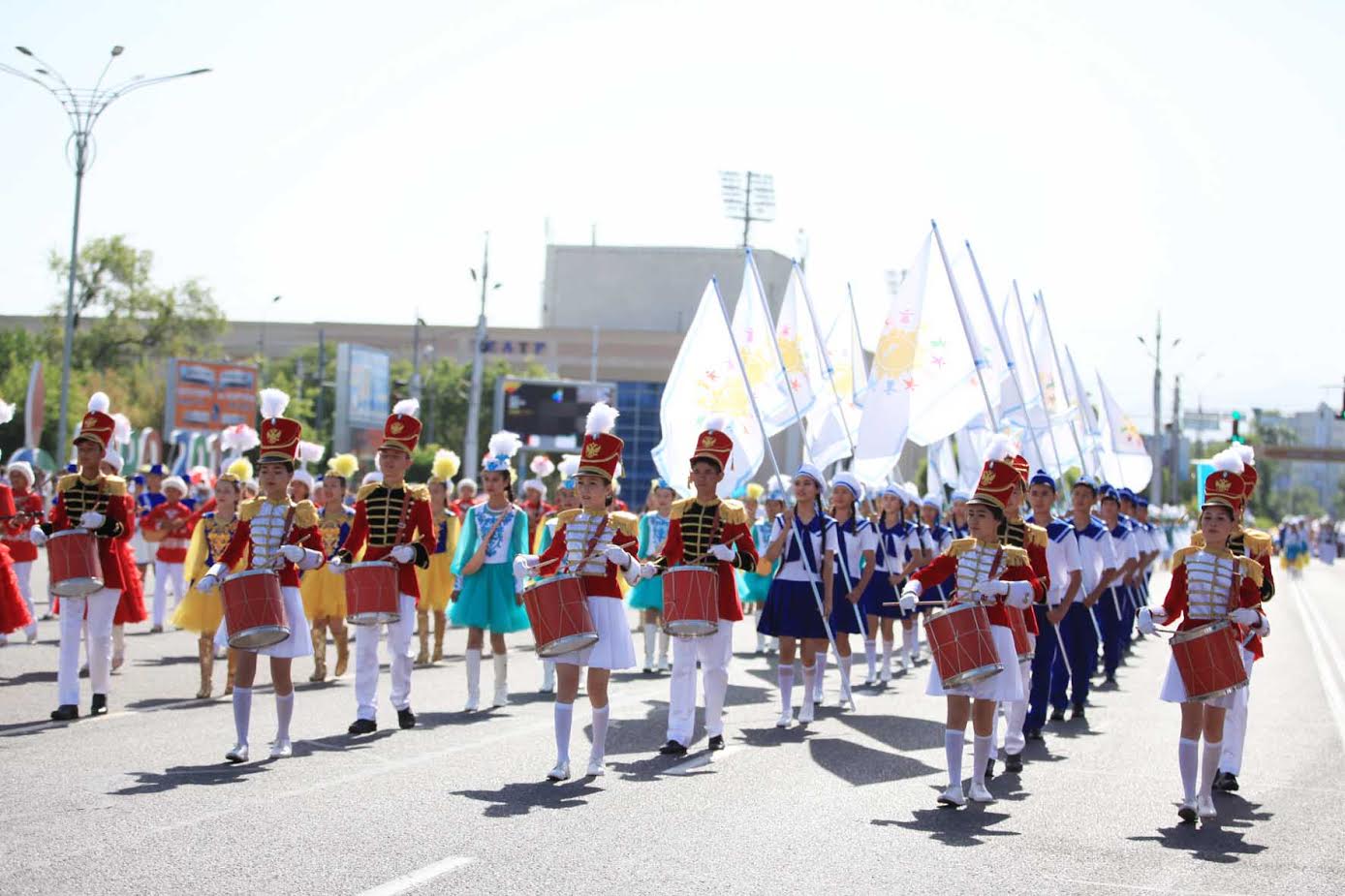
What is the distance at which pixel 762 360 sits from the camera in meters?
21.8

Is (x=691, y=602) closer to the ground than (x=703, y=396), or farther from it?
closer to the ground

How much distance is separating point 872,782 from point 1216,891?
318 centimetres

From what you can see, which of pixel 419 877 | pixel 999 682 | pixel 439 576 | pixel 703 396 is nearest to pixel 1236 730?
pixel 999 682

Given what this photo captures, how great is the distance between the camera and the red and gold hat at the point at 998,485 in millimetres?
10242

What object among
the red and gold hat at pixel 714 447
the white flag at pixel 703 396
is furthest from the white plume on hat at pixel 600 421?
the white flag at pixel 703 396

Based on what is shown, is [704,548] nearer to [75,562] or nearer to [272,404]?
[272,404]

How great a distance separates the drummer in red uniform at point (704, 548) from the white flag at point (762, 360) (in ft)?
31.0

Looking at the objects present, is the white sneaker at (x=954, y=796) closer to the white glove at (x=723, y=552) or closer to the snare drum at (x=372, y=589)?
the white glove at (x=723, y=552)

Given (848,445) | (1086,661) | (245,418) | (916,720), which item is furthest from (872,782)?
(245,418)

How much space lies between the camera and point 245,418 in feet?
199

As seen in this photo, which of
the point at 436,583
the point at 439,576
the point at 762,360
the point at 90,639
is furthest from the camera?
the point at 762,360

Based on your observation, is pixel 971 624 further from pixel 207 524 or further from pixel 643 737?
pixel 207 524

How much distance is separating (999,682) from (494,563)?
5940 millimetres

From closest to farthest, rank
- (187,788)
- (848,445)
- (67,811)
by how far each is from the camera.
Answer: (67,811)
(187,788)
(848,445)
